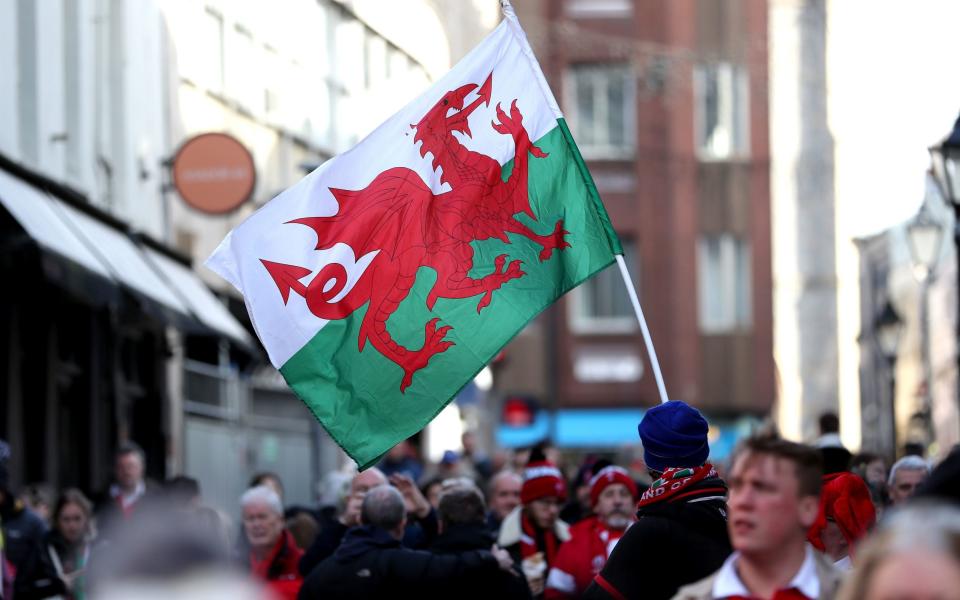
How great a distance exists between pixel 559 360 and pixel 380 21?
10.5 metres

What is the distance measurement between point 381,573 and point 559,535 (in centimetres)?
280

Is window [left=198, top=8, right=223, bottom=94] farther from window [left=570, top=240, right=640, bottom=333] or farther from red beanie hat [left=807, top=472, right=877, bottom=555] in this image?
red beanie hat [left=807, top=472, right=877, bottom=555]

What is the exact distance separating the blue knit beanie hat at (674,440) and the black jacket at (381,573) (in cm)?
194

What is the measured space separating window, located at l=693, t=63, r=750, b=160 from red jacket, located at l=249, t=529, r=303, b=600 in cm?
3448

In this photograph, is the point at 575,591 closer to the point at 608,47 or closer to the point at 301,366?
the point at 301,366

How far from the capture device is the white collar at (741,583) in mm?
5547

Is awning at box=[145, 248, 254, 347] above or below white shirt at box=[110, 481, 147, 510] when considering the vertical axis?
above

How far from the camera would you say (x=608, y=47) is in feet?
150

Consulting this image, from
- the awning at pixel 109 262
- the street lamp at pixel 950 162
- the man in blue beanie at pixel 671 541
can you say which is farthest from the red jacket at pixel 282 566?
the street lamp at pixel 950 162

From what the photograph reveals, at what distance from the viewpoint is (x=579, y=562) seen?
11102 millimetres

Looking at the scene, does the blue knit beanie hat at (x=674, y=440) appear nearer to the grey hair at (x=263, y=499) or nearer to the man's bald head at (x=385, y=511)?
the man's bald head at (x=385, y=511)

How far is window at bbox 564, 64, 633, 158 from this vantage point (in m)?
45.6

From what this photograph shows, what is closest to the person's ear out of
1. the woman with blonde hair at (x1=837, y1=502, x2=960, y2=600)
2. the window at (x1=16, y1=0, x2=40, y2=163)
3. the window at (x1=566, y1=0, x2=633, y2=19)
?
the woman with blonde hair at (x1=837, y1=502, x2=960, y2=600)

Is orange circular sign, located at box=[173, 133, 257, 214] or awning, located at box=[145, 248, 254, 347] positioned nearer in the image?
orange circular sign, located at box=[173, 133, 257, 214]
